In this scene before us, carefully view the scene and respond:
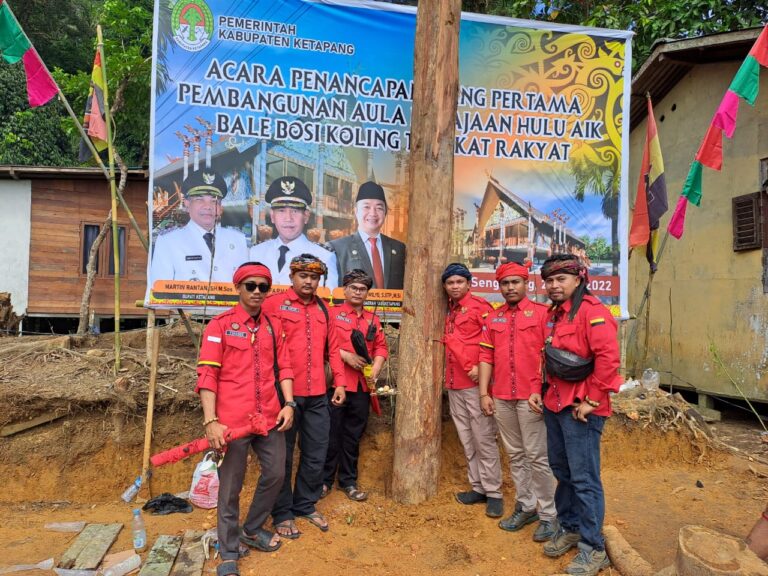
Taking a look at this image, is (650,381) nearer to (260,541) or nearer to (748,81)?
(748,81)

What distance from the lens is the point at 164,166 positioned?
471 cm

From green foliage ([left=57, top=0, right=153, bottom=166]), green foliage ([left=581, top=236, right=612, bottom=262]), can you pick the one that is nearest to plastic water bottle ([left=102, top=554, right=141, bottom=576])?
green foliage ([left=581, top=236, right=612, bottom=262])

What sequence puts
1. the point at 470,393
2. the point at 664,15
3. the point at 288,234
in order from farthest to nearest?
the point at 664,15, the point at 288,234, the point at 470,393

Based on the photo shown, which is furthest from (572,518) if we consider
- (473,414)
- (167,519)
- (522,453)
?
(167,519)

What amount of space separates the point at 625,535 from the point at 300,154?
426 cm

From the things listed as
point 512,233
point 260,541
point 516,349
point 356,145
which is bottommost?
point 260,541

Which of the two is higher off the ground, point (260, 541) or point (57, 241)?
point (57, 241)

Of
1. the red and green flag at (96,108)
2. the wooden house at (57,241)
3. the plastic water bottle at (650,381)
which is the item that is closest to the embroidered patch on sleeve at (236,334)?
the red and green flag at (96,108)

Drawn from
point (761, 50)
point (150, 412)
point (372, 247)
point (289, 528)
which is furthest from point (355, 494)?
point (761, 50)

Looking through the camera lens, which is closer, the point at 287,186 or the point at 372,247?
the point at 287,186

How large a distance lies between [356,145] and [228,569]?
3738 millimetres

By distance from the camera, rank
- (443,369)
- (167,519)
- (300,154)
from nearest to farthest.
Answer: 1. (167,519)
2. (443,369)
3. (300,154)

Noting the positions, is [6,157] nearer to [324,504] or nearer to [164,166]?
[164,166]

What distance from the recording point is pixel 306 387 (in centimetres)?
386
